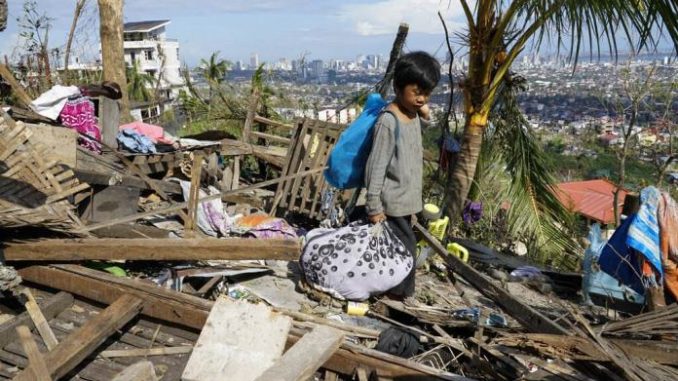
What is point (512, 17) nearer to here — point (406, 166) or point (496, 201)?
point (496, 201)

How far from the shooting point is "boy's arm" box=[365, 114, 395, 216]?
10.9 ft

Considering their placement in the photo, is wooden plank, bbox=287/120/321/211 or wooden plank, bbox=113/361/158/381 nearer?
wooden plank, bbox=113/361/158/381

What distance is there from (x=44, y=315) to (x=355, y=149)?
2136mm

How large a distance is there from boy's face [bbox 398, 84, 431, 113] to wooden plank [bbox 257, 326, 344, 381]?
1468 millimetres

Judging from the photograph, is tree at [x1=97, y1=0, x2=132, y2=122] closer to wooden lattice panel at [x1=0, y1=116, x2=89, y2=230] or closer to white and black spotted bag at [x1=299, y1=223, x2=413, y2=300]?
wooden lattice panel at [x1=0, y1=116, x2=89, y2=230]

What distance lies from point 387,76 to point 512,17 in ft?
4.92

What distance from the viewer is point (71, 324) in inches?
126

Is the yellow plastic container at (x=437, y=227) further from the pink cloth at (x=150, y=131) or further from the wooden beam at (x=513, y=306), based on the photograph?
the pink cloth at (x=150, y=131)

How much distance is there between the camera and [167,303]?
3.14m

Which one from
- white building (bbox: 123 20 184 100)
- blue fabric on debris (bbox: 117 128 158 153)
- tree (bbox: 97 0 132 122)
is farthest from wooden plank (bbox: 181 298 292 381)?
white building (bbox: 123 20 184 100)

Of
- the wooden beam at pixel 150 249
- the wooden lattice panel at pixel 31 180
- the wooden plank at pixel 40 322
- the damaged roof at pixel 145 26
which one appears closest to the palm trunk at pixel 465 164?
the wooden beam at pixel 150 249

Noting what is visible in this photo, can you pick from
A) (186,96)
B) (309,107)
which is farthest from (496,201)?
(186,96)

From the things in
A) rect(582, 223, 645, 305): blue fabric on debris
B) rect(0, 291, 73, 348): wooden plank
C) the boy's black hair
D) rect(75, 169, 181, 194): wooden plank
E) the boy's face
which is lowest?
rect(582, 223, 645, 305): blue fabric on debris

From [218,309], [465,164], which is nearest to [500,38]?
[465,164]
